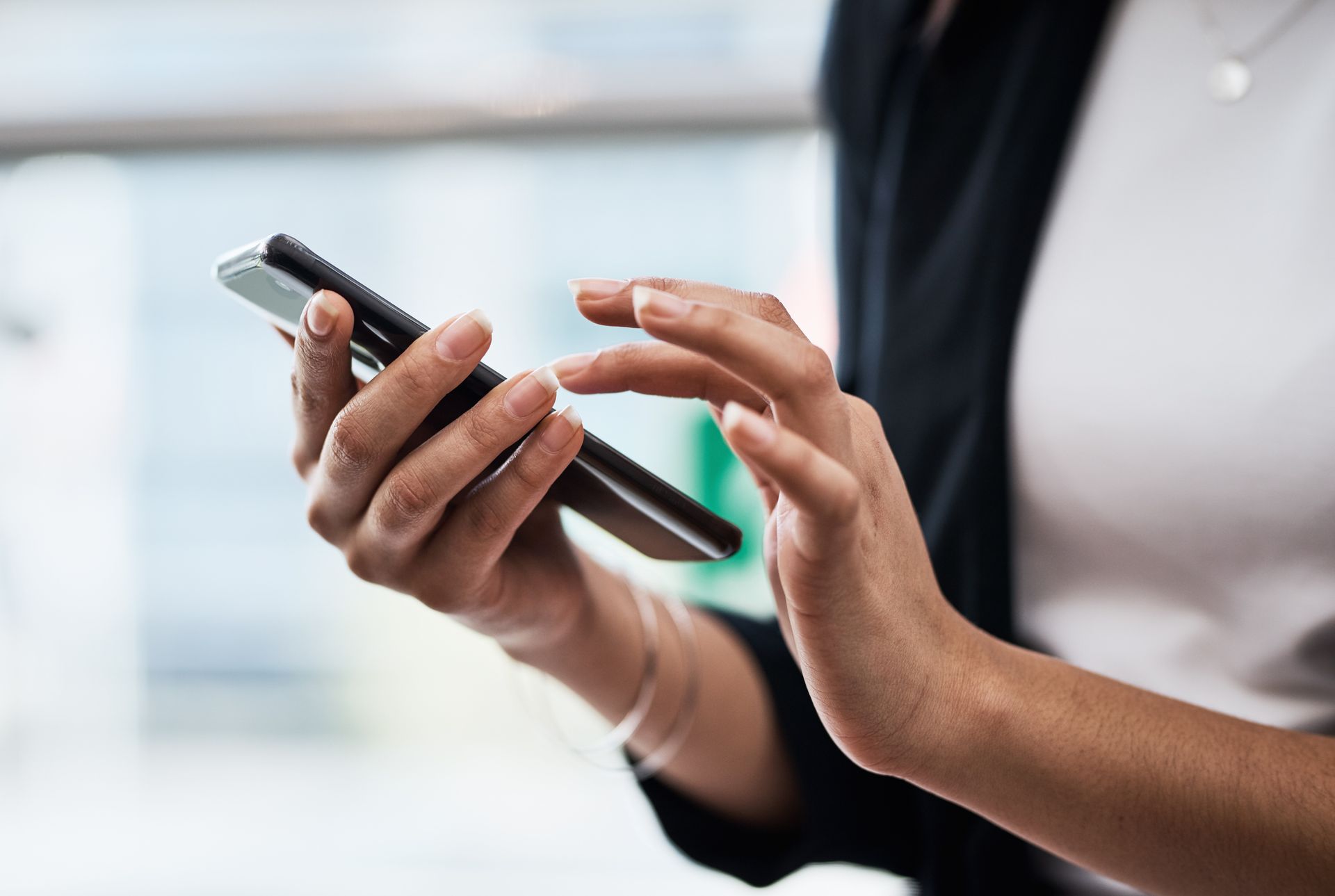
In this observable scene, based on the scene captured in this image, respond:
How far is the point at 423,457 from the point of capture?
0.40 m

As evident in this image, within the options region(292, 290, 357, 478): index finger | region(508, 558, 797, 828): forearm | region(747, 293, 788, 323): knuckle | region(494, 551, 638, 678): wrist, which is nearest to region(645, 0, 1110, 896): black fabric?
region(508, 558, 797, 828): forearm

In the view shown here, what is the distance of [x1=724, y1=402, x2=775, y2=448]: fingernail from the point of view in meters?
0.29

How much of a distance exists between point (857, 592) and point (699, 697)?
0.35 metres

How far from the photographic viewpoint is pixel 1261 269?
20.9 inches

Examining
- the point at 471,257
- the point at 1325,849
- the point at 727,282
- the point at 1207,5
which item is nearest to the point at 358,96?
the point at 471,257

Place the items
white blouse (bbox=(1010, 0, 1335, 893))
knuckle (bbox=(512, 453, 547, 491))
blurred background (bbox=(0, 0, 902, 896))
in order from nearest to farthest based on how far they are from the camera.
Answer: knuckle (bbox=(512, 453, 547, 491))
white blouse (bbox=(1010, 0, 1335, 893))
blurred background (bbox=(0, 0, 902, 896))

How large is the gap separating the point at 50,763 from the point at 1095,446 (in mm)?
1565

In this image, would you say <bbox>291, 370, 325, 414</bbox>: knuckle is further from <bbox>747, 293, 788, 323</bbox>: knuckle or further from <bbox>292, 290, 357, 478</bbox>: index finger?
<bbox>747, 293, 788, 323</bbox>: knuckle

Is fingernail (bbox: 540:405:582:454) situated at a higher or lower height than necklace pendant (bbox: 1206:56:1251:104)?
lower

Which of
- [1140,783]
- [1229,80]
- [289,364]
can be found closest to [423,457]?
[1140,783]

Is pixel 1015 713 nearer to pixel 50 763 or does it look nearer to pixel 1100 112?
pixel 1100 112

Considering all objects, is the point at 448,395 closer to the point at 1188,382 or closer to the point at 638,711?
the point at 638,711

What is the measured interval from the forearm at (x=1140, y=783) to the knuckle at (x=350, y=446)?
288 millimetres

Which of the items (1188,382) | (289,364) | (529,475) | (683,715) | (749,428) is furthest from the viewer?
(289,364)
